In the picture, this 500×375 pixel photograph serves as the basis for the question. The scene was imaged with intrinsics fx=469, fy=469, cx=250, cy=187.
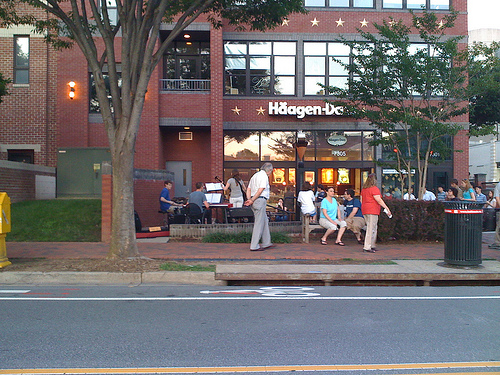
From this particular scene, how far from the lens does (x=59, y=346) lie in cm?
488

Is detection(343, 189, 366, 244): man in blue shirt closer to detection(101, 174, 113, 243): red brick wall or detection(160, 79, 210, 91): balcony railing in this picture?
detection(101, 174, 113, 243): red brick wall

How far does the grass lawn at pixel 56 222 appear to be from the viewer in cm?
1222

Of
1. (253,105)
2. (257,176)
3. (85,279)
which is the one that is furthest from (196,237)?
(253,105)

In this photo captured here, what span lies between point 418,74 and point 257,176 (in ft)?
19.1

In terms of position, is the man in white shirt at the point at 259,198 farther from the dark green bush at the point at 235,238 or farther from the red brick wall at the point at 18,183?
the red brick wall at the point at 18,183

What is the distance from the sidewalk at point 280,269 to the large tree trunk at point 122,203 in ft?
2.56

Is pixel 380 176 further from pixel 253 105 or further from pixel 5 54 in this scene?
pixel 5 54

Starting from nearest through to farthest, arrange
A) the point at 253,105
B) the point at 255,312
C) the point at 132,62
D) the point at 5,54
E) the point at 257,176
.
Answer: the point at 255,312 < the point at 132,62 < the point at 257,176 < the point at 5,54 < the point at 253,105

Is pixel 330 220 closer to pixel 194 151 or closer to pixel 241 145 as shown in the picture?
pixel 241 145

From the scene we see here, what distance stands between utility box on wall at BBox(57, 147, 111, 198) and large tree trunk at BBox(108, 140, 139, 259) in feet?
34.1

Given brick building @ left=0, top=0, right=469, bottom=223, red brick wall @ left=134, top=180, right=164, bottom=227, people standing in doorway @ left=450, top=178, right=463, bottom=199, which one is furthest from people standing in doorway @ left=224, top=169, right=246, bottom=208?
people standing in doorway @ left=450, top=178, right=463, bottom=199

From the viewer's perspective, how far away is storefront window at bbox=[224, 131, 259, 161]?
20547 mm

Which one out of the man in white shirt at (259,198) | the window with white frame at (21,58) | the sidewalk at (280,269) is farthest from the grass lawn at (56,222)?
the window with white frame at (21,58)

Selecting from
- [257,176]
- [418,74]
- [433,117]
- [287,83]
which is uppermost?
[287,83]
